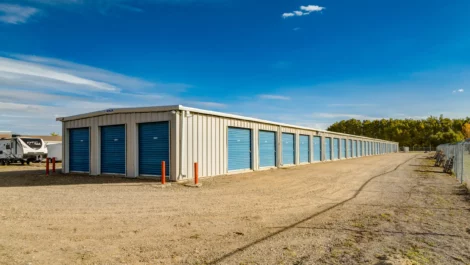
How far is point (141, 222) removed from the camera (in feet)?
25.2

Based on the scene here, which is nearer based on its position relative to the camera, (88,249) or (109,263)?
(109,263)

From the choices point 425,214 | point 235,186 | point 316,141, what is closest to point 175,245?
point 425,214

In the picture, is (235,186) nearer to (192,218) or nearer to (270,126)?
(192,218)

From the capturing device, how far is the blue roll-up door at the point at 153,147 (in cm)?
1587

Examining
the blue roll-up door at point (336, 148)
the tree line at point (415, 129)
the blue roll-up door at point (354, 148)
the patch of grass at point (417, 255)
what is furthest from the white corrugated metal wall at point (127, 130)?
the tree line at point (415, 129)

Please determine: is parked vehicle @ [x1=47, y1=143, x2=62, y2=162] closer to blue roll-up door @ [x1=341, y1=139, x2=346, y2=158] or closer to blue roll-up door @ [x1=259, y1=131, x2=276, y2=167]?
blue roll-up door @ [x1=259, y1=131, x2=276, y2=167]

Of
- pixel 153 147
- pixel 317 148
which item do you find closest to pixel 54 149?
pixel 153 147

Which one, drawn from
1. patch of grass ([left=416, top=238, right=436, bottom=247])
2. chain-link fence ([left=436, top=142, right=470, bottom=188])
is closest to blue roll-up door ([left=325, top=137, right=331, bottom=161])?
chain-link fence ([left=436, top=142, right=470, bottom=188])

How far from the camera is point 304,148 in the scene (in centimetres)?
3116

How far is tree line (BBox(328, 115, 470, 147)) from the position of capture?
101756mm

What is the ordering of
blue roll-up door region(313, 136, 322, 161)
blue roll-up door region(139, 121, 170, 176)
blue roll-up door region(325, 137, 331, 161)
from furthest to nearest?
blue roll-up door region(325, 137, 331, 161), blue roll-up door region(313, 136, 322, 161), blue roll-up door region(139, 121, 170, 176)

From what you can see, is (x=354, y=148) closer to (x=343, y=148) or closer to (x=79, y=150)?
(x=343, y=148)

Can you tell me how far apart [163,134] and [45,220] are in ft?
27.6

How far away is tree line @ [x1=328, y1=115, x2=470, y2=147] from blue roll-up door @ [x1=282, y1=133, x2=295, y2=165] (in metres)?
89.2
